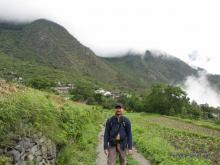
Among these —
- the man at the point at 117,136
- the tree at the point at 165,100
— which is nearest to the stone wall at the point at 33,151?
the man at the point at 117,136

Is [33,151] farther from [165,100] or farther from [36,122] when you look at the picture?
[165,100]

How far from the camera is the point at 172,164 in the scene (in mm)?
20094

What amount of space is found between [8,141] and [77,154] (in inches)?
336

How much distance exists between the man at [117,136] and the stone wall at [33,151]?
2445 mm

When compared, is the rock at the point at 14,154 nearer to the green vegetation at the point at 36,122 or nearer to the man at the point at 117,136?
the green vegetation at the point at 36,122

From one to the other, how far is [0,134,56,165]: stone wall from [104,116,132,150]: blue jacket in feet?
8.12

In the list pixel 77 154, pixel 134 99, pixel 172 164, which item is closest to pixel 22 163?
pixel 77 154

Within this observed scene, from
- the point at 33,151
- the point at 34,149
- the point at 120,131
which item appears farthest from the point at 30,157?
the point at 120,131

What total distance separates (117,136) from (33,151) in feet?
9.63

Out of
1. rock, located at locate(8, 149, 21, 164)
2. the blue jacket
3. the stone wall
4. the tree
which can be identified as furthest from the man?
the tree

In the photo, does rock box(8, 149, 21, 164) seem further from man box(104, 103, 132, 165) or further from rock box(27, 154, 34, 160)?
man box(104, 103, 132, 165)

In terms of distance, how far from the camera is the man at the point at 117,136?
1411 centimetres

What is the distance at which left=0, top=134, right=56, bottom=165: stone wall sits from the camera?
12.1m

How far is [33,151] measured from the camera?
13969 millimetres
